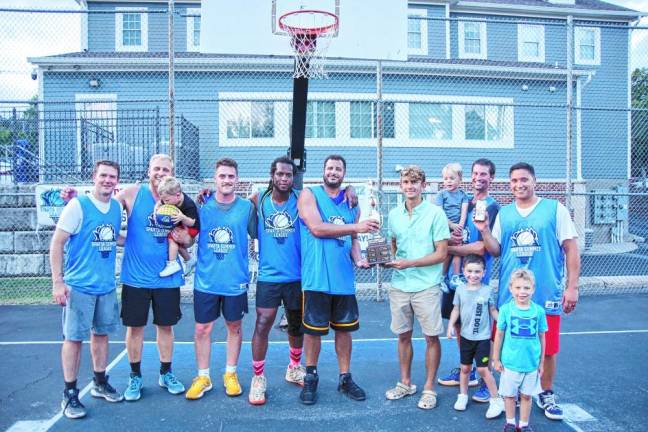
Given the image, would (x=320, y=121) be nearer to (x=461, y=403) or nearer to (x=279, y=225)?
(x=279, y=225)

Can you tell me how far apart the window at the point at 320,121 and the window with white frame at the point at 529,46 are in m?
8.00

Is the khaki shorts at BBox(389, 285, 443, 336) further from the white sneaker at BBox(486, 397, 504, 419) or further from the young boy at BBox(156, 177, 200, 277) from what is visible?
the young boy at BBox(156, 177, 200, 277)

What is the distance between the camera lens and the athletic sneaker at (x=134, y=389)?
176 inches

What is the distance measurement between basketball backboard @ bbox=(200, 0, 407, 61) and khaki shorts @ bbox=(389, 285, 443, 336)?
2.82 m

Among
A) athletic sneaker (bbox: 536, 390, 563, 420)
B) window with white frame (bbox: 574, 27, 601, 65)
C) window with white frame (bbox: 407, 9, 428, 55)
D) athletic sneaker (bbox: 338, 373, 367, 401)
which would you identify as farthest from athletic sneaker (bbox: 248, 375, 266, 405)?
window with white frame (bbox: 574, 27, 601, 65)

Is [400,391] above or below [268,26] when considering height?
below

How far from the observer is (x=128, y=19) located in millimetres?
16031

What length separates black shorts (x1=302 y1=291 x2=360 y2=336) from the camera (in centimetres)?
444

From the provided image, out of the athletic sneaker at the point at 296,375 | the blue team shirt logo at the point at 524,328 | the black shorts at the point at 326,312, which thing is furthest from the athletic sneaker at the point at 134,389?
the blue team shirt logo at the point at 524,328

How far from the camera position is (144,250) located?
4496 millimetres

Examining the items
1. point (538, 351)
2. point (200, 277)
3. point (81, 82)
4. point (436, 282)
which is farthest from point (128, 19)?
point (538, 351)

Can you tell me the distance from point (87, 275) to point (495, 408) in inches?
138

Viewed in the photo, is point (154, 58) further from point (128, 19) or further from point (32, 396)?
point (32, 396)

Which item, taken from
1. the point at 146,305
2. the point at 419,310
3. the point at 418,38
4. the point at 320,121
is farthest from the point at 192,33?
the point at 419,310
